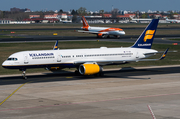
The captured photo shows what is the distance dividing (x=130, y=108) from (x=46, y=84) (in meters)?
16.2

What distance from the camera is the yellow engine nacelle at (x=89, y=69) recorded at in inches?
1751

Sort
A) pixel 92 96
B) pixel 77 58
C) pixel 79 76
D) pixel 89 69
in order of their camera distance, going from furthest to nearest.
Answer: pixel 79 76
pixel 77 58
pixel 89 69
pixel 92 96

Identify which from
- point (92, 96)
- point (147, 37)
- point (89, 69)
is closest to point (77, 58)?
point (89, 69)

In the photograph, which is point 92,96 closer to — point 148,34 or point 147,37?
point 147,37

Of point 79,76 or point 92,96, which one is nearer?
point 92,96

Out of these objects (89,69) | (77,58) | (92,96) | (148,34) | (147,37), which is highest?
(148,34)

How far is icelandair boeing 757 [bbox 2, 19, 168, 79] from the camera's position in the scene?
4390 centimetres

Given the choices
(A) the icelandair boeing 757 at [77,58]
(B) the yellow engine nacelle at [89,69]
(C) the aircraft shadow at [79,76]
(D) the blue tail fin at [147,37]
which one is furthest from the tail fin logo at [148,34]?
(B) the yellow engine nacelle at [89,69]

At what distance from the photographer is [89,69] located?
44.6 metres

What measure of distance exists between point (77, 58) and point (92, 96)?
1408 cm

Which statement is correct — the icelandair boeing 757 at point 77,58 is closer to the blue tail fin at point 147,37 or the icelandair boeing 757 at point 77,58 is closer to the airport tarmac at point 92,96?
the blue tail fin at point 147,37

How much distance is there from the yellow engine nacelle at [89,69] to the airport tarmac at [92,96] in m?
1.10

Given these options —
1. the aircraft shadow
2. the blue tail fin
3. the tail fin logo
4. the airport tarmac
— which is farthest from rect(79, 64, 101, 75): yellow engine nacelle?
the tail fin logo

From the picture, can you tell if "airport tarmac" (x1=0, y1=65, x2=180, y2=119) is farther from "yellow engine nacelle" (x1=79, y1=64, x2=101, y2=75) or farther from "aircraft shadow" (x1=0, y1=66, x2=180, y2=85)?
"yellow engine nacelle" (x1=79, y1=64, x2=101, y2=75)
